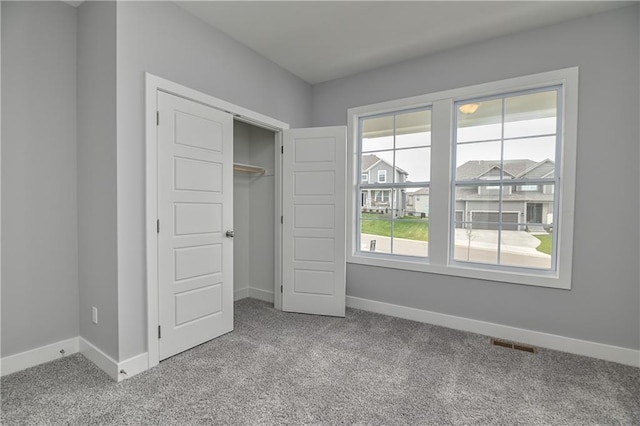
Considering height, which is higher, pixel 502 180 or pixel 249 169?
pixel 249 169

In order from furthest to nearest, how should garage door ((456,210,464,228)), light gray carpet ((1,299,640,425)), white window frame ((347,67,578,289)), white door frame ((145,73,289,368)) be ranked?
1. garage door ((456,210,464,228))
2. white window frame ((347,67,578,289))
3. white door frame ((145,73,289,368))
4. light gray carpet ((1,299,640,425))

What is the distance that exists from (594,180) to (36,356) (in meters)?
4.66

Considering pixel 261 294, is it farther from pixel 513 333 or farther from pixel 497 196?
pixel 497 196

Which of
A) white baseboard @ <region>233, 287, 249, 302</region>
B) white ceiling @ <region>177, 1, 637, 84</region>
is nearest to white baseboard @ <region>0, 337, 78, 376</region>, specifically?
white baseboard @ <region>233, 287, 249, 302</region>

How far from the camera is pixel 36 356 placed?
229 cm

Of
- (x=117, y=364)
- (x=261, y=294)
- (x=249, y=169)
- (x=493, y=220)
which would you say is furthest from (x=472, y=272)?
(x=117, y=364)

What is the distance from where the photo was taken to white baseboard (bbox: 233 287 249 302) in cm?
391

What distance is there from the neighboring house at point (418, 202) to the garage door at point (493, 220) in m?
0.48

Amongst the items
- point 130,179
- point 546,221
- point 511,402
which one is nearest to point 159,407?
point 130,179

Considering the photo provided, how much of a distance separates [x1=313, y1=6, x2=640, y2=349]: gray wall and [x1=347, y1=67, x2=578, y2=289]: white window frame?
64mm

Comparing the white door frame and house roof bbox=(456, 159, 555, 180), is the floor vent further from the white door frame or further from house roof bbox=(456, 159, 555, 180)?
the white door frame

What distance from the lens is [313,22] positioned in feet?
8.72

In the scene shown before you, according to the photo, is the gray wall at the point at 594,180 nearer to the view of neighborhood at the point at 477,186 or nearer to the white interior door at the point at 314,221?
the view of neighborhood at the point at 477,186

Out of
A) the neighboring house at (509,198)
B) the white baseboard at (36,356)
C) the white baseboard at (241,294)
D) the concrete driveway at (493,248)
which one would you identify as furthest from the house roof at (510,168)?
the white baseboard at (36,356)
